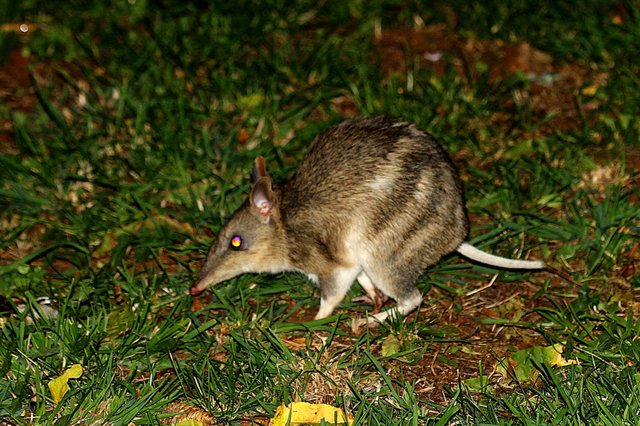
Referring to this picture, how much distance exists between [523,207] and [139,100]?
3491 mm

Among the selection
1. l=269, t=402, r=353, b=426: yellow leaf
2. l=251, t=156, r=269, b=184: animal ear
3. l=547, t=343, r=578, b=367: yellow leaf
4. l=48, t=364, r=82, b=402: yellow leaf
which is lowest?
l=547, t=343, r=578, b=367: yellow leaf

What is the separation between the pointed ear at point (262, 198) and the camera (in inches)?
209

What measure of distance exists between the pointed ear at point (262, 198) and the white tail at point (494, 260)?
125cm

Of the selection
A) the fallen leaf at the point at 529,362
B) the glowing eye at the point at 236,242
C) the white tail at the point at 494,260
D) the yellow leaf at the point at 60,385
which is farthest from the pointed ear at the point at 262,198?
the fallen leaf at the point at 529,362

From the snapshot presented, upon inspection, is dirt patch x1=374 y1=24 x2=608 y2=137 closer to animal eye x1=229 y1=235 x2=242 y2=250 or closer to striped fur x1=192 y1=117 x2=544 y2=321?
striped fur x1=192 y1=117 x2=544 y2=321

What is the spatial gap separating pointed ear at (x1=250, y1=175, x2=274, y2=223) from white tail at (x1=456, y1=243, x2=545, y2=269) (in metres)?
1.25

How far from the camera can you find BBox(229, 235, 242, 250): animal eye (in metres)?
5.56

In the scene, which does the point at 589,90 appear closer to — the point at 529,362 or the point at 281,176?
the point at 281,176

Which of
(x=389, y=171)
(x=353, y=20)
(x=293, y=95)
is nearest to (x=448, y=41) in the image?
(x=353, y=20)

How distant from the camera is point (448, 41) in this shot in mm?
8469

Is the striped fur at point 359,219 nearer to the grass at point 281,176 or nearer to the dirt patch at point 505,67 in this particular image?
the grass at point 281,176

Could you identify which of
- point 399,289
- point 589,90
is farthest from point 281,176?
point 589,90

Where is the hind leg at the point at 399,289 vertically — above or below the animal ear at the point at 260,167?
below

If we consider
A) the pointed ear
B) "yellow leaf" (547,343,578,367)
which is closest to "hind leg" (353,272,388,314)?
the pointed ear
